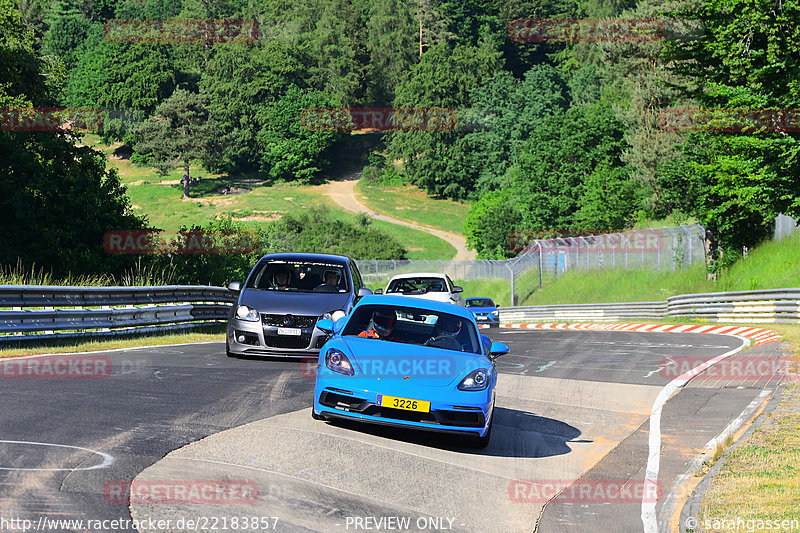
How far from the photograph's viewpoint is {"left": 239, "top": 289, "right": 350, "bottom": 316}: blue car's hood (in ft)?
49.4

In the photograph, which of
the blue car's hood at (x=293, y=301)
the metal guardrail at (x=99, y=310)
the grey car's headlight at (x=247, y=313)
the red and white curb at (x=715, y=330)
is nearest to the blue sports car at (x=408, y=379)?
the blue car's hood at (x=293, y=301)

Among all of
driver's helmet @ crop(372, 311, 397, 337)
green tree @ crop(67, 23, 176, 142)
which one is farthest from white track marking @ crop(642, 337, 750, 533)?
green tree @ crop(67, 23, 176, 142)

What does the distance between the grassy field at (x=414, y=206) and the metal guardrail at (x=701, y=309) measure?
70.5 m

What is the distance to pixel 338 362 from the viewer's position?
970cm

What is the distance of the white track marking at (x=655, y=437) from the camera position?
23.6 ft

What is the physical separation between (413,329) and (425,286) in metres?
11.7

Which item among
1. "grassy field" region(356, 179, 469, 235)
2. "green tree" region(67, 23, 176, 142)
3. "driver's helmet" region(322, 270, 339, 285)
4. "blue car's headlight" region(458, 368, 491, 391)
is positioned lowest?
"grassy field" region(356, 179, 469, 235)

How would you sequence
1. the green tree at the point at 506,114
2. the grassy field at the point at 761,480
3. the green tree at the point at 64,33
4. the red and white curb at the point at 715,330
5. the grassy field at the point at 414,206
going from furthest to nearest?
1. the green tree at the point at 64,33
2. the green tree at the point at 506,114
3. the grassy field at the point at 414,206
4. the red and white curb at the point at 715,330
5. the grassy field at the point at 761,480

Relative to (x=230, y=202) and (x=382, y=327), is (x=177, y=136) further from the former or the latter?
(x=382, y=327)

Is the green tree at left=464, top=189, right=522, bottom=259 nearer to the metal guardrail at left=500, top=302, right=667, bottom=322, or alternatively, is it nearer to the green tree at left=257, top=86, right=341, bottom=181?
the metal guardrail at left=500, top=302, right=667, bottom=322

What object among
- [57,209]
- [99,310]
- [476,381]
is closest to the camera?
[476,381]

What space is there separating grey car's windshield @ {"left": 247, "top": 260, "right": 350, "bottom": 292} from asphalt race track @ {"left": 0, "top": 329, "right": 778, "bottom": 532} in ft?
6.97

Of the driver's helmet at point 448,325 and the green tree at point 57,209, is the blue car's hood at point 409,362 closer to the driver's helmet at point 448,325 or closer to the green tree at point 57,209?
the driver's helmet at point 448,325

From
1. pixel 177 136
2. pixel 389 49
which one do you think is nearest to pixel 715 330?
pixel 177 136
